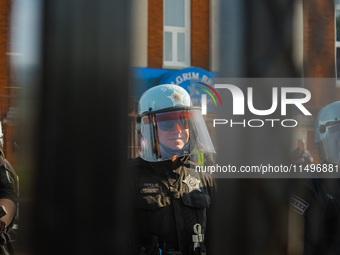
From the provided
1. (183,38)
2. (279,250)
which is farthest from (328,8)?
(183,38)

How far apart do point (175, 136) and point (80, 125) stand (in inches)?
43.9

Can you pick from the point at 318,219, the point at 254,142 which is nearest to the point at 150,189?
the point at 318,219

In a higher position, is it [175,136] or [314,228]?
[175,136]

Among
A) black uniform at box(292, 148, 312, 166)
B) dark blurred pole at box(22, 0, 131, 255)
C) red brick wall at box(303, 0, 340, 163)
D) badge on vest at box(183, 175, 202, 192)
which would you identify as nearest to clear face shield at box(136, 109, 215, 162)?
badge on vest at box(183, 175, 202, 192)

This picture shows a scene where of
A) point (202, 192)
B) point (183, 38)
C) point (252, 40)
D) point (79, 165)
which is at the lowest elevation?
point (202, 192)

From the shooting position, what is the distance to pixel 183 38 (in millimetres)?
7156

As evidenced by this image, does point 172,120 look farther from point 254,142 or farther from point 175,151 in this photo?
point 254,142

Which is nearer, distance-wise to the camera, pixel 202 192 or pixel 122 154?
pixel 122 154

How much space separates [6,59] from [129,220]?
0.56 feet

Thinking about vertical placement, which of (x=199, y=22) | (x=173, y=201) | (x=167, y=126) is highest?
(x=199, y=22)

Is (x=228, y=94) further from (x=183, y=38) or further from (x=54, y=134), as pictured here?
(x=183, y=38)

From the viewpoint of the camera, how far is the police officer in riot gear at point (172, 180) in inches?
54.3

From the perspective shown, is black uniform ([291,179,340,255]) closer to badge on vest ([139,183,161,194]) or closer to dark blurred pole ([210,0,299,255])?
dark blurred pole ([210,0,299,255])

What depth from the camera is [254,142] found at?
1.36 ft
